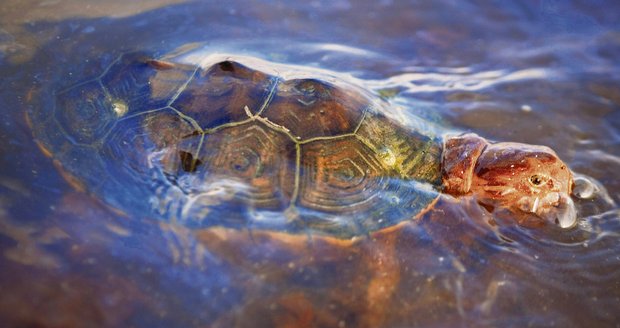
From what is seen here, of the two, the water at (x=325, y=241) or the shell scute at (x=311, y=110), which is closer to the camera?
the water at (x=325, y=241)

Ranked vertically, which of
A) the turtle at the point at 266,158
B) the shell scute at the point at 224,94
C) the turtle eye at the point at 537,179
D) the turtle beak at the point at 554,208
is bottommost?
the turtle beak at the point at 554,208

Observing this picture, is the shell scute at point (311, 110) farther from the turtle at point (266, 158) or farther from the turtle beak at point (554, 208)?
the turtle beak at point (554, 208)

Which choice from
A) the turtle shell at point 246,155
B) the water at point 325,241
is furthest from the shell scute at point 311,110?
the water at point 325,241

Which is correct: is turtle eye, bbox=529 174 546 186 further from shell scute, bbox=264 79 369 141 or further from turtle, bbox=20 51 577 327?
shell scute, bbox=264 79 369 141

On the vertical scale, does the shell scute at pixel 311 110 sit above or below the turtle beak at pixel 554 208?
above

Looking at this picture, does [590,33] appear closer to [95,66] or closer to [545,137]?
[545,137]

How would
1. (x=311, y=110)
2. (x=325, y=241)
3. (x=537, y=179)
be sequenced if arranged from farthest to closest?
1. (x=537, y=179)
2. (x=311, y=110)
3. (x=325, y=241)

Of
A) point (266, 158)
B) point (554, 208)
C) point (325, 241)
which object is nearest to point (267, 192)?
point (266, 158)

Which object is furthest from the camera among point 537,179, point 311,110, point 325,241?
point 537,179

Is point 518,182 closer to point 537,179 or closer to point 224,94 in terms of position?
point 537,179
